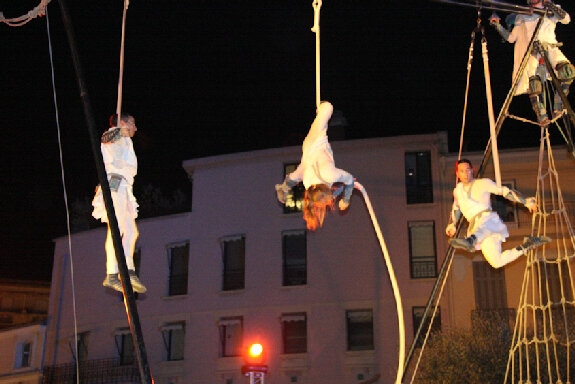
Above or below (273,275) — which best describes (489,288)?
below

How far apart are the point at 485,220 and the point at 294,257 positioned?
64.8ft

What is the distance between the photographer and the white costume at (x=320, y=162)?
9188mm

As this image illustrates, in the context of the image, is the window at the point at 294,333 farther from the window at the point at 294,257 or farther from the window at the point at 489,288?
the window at the point at 489,288

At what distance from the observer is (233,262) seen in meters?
30.0

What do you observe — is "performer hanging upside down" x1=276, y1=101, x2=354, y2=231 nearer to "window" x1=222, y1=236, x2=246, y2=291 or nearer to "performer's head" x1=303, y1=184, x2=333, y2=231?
"performer's head" x1=303, y1=184, x2=333, y2=231

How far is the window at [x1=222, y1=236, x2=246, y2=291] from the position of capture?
29.7 metres

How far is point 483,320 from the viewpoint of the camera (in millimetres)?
24766

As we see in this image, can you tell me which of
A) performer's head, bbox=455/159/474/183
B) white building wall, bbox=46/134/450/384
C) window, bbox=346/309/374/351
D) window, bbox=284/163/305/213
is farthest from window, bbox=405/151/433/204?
performer's head, bbox=455/159/474/183

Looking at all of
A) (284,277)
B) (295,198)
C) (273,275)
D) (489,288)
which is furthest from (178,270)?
(489,288)

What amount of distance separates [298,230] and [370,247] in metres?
2.89

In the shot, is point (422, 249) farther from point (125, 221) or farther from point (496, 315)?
point (125, 221)

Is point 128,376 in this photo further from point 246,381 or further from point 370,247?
point 370,247

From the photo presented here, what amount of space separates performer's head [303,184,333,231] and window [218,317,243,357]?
66.7 feet

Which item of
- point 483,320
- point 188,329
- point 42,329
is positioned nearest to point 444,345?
point 483,320
